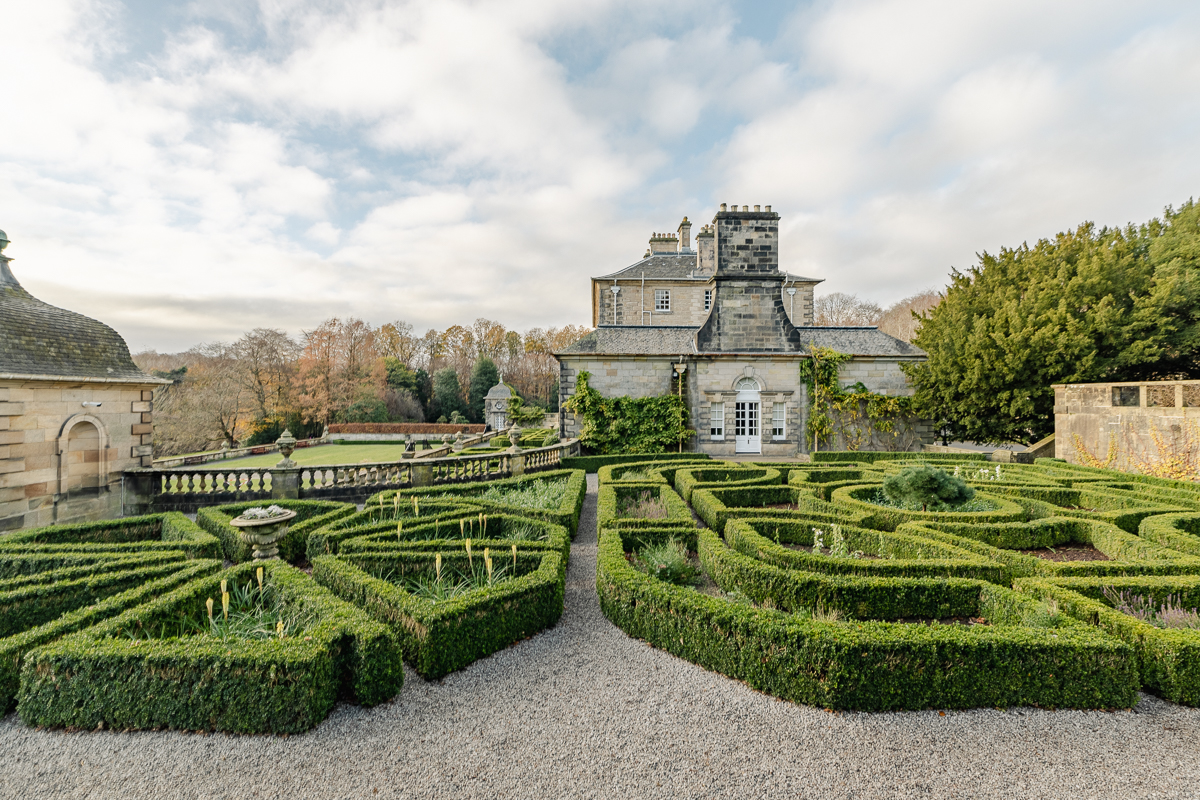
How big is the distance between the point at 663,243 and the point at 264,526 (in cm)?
3054

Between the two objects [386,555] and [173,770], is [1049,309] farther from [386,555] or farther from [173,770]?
[173,770]

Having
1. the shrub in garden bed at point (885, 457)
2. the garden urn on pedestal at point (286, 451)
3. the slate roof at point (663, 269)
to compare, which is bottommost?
the shrub in garden bed at point (885, 457)

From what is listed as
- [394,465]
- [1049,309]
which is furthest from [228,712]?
[1049,309]

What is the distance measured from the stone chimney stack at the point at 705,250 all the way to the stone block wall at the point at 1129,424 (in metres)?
18.3

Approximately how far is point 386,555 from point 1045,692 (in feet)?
21.5

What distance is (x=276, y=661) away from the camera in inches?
145

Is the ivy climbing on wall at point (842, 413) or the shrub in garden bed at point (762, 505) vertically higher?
the ivy climbing on wall at point (842, 413)

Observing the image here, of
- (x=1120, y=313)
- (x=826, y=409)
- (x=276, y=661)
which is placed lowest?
(x=276, y=661)

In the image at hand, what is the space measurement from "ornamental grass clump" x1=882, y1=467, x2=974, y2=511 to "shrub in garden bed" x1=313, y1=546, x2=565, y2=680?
20.2 ft

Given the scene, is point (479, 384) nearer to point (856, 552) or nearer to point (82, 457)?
point (82, 457)

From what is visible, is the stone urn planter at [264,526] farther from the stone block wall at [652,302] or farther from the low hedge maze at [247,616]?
the stone block wall at [652,302]

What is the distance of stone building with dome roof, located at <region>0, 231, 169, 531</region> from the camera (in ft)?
28.8

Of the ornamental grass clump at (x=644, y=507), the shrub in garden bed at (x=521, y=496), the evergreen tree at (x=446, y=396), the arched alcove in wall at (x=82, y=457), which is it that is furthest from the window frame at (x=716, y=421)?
the evergreen tree at (x=446, y=396)

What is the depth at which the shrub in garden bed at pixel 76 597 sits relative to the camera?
3.94 m
